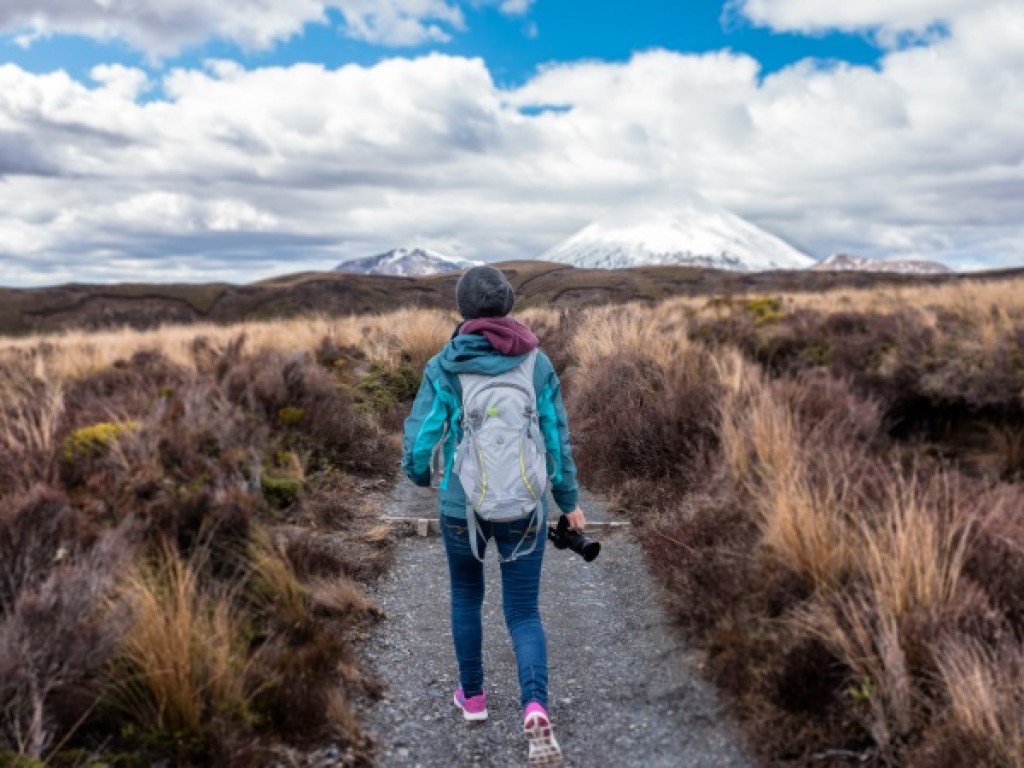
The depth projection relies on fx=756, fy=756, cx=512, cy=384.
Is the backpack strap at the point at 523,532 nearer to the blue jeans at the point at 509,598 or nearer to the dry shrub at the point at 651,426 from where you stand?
the blue jeans at the point at 509,598

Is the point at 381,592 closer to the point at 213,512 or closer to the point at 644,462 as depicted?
the point at 213,512

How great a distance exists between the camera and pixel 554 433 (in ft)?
10.5

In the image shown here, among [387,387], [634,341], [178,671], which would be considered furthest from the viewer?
[387,387]

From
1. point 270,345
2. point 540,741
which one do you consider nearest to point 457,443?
point 540,741

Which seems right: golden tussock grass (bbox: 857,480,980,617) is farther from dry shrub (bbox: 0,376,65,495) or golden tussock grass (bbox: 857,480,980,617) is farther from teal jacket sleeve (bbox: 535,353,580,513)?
dry shrub (bbox: 0,376,65,495)

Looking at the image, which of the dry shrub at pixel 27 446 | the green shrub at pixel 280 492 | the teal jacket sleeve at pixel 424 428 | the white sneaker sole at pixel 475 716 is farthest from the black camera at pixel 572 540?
the dry shrub at pixel 27 446

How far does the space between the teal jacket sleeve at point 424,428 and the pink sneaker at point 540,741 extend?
41.7 inches

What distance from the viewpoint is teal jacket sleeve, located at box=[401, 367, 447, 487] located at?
123 inches

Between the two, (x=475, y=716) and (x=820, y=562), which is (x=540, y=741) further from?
(x=820, y=562)

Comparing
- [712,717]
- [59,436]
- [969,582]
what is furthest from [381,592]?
[969,582]

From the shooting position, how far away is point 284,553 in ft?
14.0

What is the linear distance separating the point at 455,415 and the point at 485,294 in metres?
0.52

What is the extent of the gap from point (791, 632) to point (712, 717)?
515 mm

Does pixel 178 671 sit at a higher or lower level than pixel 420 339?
lower
